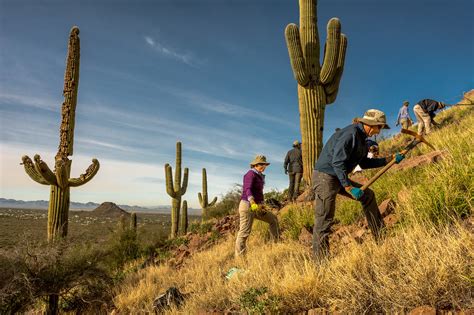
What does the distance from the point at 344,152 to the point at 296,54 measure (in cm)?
694

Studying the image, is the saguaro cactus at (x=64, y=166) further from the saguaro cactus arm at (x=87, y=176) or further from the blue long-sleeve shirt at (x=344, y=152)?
the blue long-sleeve shirt at (x=344, y=152)

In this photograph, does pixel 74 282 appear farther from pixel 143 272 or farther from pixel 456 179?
pixel 456 179

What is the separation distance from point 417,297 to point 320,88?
849 centimetres

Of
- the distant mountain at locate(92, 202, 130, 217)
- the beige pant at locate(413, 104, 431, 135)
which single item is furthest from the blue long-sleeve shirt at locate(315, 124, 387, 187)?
the distant mountain at locate(92, 202, 130, 217)

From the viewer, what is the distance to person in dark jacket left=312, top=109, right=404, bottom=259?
14.3 feet

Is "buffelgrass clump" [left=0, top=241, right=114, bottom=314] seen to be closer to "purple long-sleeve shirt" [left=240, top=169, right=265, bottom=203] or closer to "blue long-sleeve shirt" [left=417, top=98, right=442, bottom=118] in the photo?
"purple long-sleeve shirt" [left=240, top=169, right=265, bottom=203]

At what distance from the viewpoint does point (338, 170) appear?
4.31 m

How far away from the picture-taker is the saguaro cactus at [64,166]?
915 centimetres

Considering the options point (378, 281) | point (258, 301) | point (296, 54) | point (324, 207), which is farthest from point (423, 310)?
point (296, 54)

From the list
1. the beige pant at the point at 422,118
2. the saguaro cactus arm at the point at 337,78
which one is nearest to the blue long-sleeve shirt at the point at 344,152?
the saguaro cactus arm at the point at 337,78

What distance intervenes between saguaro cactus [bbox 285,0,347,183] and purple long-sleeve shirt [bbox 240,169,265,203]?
11.7 ft

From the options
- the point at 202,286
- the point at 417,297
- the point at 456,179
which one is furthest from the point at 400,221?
the point at 202,286

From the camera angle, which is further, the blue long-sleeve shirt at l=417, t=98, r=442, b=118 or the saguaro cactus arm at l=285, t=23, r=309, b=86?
the blue long-sleeve shirt at l=417, t=98, r=442, b=118

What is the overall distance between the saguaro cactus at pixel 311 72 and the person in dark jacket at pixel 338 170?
17.4ft
